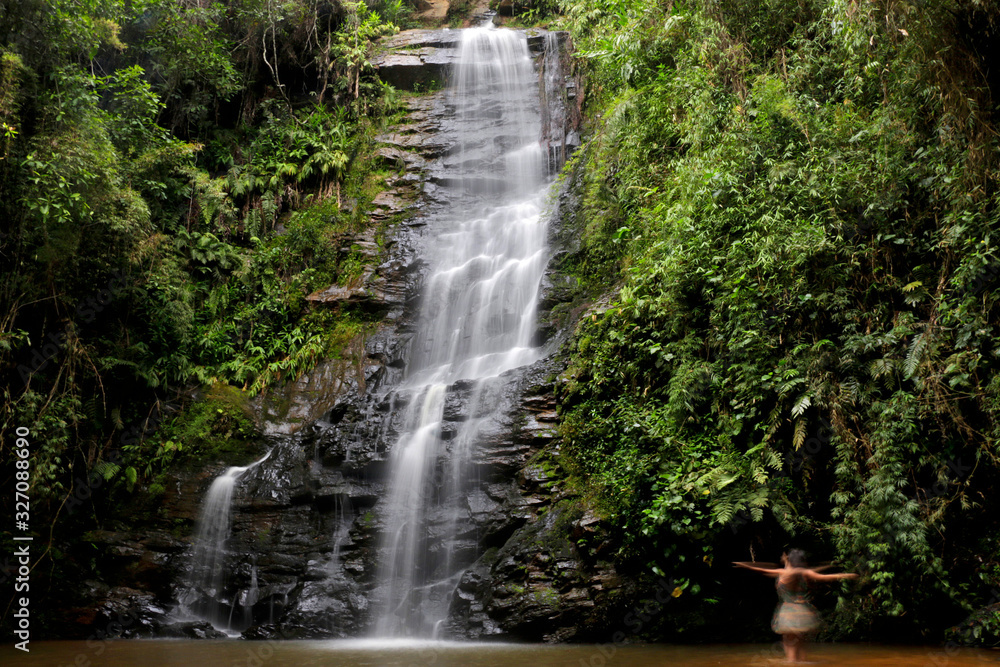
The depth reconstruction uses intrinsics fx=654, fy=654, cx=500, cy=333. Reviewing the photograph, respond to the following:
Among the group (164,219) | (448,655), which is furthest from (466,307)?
(448,655)

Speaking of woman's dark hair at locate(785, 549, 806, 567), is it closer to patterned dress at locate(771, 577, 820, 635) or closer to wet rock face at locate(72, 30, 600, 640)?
patterned dress at locate(771, 577, 820, 635)

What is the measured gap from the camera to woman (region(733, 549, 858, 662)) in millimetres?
5551

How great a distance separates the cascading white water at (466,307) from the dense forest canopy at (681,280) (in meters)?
1.44

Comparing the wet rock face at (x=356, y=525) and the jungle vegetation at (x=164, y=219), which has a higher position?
the jungle vegetation at (x=164, y=219)

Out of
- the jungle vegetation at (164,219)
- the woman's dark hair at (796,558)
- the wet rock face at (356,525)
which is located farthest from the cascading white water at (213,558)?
the woman's dark hair at (796,558)

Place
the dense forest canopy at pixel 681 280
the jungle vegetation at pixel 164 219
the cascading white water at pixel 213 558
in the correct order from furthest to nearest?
the jungle vegetation at pixel 164 219 → the cascading white water at pixel 213 558 → the dense forest canopy at pixel 681 280

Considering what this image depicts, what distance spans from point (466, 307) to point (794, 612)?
8348mm

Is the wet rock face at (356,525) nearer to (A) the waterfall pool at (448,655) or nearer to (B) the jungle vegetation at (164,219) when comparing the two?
(A) the waterfall pool at (448,655)

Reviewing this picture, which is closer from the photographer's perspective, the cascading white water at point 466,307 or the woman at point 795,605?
the woman at point 795,605

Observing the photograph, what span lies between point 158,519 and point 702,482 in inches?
313

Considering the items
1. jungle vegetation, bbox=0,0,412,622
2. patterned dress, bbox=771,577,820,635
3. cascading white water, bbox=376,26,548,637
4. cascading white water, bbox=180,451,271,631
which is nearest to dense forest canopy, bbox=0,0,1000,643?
jungle vegetation, bbox=0,0,412,622

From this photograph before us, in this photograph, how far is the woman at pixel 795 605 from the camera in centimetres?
555

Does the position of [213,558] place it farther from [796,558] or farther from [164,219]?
[164,219]

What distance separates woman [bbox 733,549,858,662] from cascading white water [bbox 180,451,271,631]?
6.68 meters
